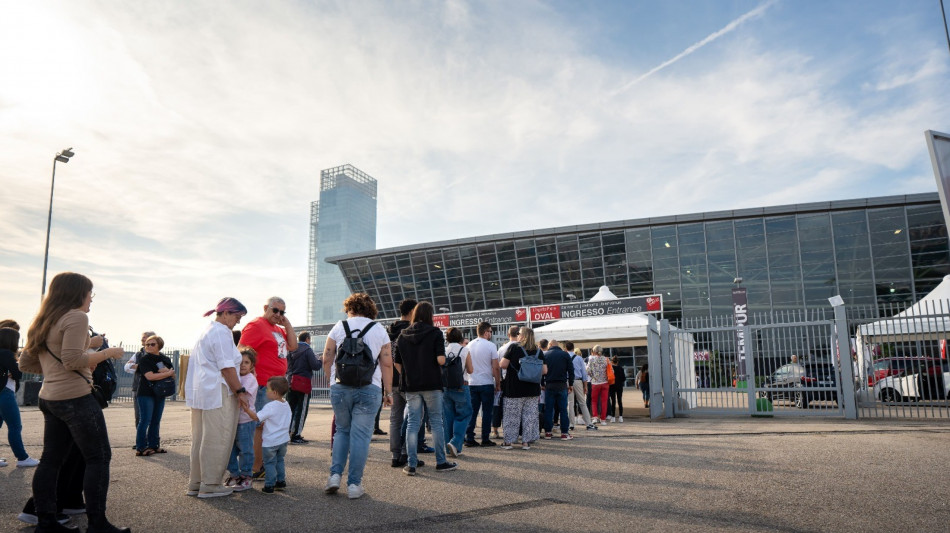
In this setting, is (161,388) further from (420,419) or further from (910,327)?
(910,327)

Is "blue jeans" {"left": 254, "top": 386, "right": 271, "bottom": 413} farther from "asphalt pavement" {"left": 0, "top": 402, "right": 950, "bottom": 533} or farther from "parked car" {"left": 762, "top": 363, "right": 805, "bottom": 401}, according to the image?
"parked car" {"left": 762, "top": 363, "right": 805, "bottom": 401}

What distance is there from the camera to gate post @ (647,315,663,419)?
13.5 meters

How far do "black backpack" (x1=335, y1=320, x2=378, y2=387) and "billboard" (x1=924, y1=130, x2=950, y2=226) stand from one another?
4.96m

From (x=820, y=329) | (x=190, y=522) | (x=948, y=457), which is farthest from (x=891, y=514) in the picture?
(x=820, y=329)

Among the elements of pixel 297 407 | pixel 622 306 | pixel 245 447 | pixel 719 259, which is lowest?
pixel 245 447

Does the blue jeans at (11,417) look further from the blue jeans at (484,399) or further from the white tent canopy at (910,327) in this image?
the white tent canopy at (910,327)

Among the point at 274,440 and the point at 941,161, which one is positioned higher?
the point at 941,161

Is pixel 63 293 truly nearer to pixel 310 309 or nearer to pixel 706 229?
pixel 706 229

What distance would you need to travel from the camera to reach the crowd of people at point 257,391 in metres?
3.85

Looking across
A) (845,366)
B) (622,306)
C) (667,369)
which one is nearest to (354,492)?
(667,369)

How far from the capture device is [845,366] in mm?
12508

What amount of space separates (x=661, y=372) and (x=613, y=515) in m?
10.5

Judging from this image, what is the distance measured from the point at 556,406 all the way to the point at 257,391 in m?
5.12

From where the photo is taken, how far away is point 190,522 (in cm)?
428
